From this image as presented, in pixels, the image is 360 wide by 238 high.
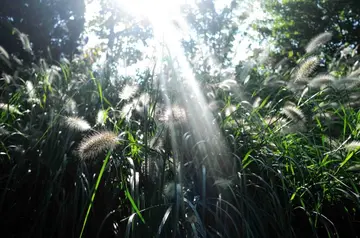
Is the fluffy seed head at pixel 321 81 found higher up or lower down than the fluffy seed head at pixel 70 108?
lower down

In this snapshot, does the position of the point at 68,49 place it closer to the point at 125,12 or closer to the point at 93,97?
the point at 125,12

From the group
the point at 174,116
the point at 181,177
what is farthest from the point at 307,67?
the point at 181,177

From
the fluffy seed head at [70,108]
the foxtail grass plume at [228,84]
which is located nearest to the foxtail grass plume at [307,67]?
the foxtail grass plume at [228,84]

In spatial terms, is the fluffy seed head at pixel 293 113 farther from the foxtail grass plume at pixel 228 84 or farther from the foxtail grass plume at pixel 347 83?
the foxtail grass plume at pixel 228 84

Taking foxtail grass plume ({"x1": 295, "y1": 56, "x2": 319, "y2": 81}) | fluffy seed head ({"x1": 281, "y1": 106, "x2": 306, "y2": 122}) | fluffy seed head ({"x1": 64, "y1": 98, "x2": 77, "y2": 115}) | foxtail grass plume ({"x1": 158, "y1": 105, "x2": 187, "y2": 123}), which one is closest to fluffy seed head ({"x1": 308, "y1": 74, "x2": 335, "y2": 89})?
foxtail grass plume ({"x1": 295, "y1": 56, "x2": 319, "y2": 81})

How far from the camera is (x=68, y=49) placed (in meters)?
9.32

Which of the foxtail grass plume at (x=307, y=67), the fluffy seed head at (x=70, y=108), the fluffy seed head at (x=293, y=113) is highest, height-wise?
the foxtail grass plume at (x=307, y=67)

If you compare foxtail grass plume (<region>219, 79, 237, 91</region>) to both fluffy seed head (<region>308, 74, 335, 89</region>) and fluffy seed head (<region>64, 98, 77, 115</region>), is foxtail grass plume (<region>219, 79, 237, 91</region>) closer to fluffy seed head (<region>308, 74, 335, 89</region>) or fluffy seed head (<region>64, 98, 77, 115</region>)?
fluffy seed head (<region>308, 74, 335, 89</region>)

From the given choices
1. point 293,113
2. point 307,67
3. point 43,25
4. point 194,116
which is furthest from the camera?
point 43,25

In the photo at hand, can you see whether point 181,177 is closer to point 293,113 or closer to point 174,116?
point 174,116

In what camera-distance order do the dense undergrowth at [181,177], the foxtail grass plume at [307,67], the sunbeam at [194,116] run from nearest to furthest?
the dense undergrowth at [181,177] → the sunbeam at [194,116] → the foxtail grass plume at [307,67]

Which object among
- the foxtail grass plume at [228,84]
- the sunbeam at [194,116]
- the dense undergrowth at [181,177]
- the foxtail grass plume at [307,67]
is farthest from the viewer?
the foxtail grass plume at [228,84]

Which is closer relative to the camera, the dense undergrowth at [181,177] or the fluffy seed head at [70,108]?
the dense undergrowth at [181,177]

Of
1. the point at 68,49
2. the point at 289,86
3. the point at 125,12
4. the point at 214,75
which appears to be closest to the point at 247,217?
the point at 289,86
